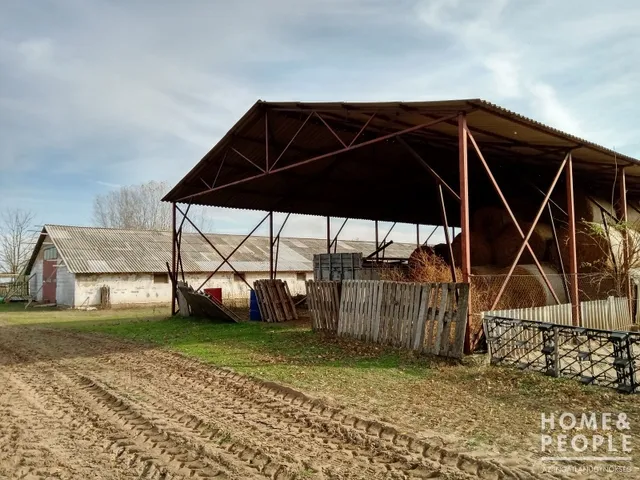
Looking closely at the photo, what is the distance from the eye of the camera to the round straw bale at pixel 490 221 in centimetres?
1556

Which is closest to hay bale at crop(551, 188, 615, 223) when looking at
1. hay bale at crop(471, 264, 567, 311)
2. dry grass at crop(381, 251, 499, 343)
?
hay bale at crop(471, 264, 567, 311)

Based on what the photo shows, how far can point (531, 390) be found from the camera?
6.26 m

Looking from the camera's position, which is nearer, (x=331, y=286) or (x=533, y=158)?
(x=331, y=286)

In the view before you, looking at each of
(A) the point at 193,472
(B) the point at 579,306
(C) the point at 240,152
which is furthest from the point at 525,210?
(A) the point at 193,472

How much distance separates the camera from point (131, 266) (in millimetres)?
27125

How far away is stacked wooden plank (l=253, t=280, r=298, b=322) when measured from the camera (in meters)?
14.8

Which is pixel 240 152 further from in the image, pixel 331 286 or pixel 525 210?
pixel 525 210

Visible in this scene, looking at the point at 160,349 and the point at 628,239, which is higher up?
the point at 628,239

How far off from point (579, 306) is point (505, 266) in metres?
3.61

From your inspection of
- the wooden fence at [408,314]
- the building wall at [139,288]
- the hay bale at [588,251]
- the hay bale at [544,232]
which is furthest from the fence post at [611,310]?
the building wall at [139,288]

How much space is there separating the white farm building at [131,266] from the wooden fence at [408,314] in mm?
12605

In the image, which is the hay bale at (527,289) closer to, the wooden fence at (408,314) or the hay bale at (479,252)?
the hay bale at (479,252)

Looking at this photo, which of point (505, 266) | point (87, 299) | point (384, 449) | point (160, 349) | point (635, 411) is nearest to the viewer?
point (384, 449)

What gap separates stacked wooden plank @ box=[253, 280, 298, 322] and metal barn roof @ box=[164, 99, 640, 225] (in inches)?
140
